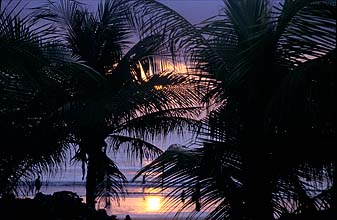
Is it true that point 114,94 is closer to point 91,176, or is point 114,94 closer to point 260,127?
point 91,176

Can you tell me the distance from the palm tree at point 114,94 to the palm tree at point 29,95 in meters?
0.41

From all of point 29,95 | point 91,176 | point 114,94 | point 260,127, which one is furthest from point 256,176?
point 91,176

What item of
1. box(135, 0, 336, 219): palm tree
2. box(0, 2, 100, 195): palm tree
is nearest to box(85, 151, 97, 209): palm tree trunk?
box(0, 2, 100, 195): palm tree

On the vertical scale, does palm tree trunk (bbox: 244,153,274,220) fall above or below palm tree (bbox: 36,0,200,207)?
below

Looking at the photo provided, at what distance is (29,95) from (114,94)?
1.64 m

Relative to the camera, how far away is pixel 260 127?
4957 millimetres

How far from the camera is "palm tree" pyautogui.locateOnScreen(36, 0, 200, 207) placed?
24.9 feet

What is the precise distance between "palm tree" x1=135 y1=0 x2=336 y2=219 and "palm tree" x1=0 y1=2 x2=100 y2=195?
132 centimetres

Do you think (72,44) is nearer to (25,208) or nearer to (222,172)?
(25,208)

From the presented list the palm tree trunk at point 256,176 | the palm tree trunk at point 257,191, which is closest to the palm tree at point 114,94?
the palm tree trunk at point 256,176

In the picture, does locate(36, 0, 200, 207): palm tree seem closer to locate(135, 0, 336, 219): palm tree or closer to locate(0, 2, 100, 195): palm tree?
locate(0, 2, 100, 195): palm tree

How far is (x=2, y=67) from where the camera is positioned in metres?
4.73

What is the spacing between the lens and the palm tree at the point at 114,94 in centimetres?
758

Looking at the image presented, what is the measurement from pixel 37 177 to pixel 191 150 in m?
3.41
